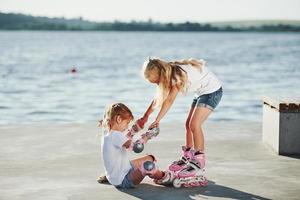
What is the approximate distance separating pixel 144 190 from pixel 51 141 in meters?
3.29

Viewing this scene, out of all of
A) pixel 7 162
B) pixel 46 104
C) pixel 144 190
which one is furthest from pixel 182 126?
pixel 46 104

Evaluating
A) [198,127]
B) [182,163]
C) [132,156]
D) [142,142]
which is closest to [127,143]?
[142,142]

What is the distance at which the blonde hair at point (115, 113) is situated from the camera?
6.64 m

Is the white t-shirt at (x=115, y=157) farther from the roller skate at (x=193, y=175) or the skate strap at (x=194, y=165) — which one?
the skate strap at (x=194, y=165)

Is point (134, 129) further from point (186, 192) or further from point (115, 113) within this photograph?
point (186, 192)

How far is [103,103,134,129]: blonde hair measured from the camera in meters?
6.64

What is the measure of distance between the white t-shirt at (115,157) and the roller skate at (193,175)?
51cm

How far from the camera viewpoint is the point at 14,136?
10094 mm

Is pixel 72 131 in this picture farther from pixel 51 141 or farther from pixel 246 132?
pixel 246 132

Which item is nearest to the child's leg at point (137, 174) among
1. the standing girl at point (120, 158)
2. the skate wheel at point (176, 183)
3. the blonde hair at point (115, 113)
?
the standing girl at point (120, 158)

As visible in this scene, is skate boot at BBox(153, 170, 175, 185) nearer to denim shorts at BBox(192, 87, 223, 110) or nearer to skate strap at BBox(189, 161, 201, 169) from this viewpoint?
skate strap at BBox(189, 161, 201, 169)

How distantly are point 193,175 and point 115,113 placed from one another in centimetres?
100

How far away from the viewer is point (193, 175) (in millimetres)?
6887

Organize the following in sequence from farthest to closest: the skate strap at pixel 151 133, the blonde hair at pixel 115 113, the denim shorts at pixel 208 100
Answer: the denim shorts at pixel 208 100 → the skate strap at pixel 151 133 → the blonde hair at pixel 115 113
